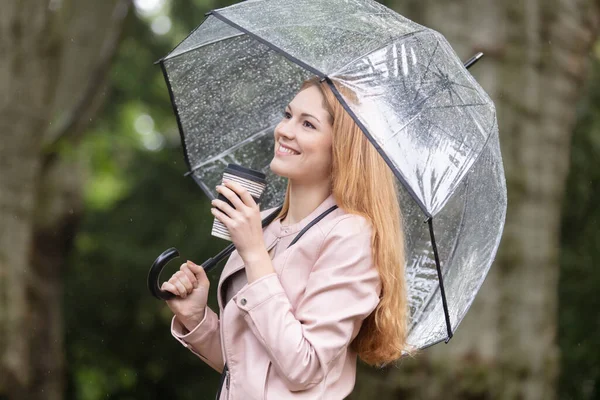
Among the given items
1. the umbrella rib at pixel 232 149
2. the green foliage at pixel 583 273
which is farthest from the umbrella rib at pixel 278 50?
the green foliage at pixel 583 273

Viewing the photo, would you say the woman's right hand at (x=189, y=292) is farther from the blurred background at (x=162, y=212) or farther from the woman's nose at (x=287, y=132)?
the blurred background at (x=162, y=212)

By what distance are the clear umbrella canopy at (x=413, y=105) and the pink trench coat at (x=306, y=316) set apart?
0.85ft

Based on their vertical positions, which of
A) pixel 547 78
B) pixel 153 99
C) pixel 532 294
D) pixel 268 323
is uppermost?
pixel 268 323

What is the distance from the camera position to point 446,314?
2910 millimetres

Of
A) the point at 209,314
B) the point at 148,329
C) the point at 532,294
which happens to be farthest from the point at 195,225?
the point at 209,314

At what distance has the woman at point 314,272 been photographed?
2.70 metres

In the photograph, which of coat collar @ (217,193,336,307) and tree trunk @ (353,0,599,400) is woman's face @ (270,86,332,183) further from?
tree trunk @ (353,0,599,400)

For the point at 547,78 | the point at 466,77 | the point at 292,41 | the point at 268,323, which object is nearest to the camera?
the point at 268,323

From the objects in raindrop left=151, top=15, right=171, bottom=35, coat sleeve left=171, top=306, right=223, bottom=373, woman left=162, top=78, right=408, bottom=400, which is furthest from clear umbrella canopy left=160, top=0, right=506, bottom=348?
raindrop left=151, top=15, right=171, bottom=35

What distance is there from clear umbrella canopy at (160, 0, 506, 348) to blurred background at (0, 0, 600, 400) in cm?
273

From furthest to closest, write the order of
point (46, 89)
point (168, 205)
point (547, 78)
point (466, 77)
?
point (168, 205)
point (46, 89)
point (547, 78)
point (466, 77)

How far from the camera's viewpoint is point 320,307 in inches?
107

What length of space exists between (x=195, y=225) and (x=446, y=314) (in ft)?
29.0

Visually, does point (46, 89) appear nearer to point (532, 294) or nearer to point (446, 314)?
point (532, 294)
